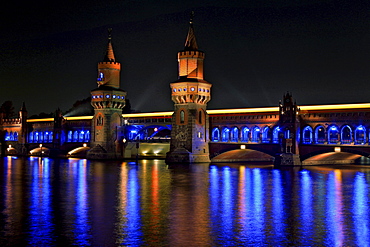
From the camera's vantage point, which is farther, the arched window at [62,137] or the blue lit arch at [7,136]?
the blue lit arch at [7,136]

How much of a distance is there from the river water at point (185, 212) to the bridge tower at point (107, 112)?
34474mm

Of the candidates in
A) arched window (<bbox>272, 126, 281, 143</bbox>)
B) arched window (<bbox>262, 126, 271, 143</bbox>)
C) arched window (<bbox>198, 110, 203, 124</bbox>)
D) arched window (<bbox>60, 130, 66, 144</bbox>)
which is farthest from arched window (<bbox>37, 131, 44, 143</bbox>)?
arched window (<bbox>272, 126, 281, 143</bbox>)

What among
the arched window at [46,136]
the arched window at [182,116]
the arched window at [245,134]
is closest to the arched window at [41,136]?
the arched window at [46,136]

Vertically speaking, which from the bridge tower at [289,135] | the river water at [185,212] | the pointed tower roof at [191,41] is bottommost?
the river water at [185,212]

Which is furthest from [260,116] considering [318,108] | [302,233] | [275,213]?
[302,233]

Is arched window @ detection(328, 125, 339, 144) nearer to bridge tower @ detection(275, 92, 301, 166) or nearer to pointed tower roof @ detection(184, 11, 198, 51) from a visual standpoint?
bridge tower @ detection(275, 92, 301, 166)

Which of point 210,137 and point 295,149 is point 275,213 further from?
point 210,137

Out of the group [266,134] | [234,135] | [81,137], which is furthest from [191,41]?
[81,137]

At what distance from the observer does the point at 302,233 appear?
19.9 m

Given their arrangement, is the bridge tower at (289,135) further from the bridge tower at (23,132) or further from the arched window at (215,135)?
the bridge tower at (23,132)

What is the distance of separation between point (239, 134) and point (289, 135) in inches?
423

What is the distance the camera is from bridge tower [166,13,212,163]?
65.0m

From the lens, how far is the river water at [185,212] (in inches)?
746

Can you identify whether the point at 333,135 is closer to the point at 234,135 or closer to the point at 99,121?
the point at 234,135
